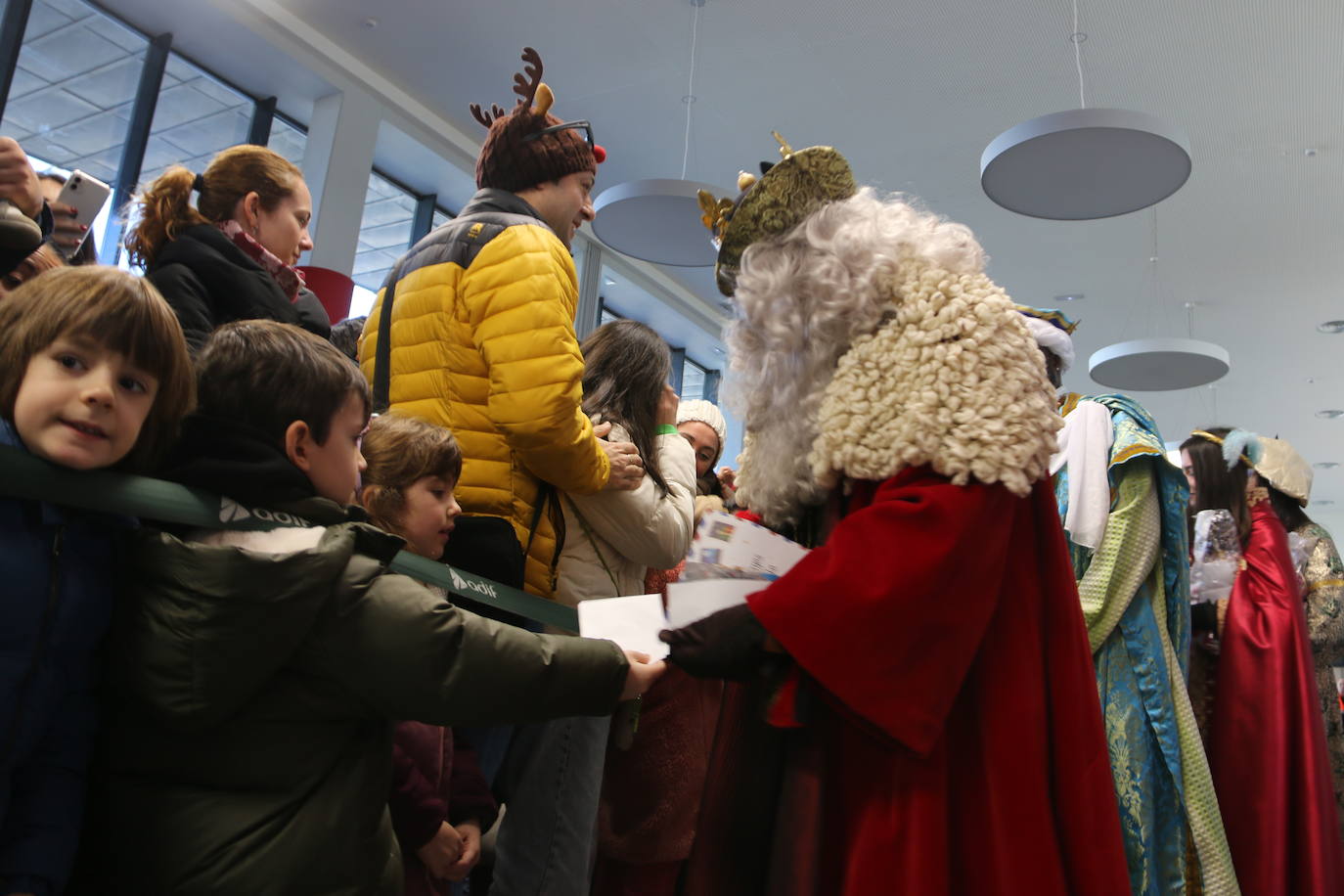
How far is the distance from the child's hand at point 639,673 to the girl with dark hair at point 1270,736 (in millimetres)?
2078

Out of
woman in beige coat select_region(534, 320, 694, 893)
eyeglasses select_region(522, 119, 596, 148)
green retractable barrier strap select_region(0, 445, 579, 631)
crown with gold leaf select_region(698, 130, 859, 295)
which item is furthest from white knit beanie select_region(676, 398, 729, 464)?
green retractable barrier strap select_region(0, 445, 579, 631)

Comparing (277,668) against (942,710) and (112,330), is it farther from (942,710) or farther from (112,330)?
(942,710)

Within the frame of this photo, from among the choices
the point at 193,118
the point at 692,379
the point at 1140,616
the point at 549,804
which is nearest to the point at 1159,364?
Answer: the point at 692,379

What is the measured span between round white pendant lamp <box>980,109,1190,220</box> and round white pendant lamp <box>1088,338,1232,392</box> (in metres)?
2.71

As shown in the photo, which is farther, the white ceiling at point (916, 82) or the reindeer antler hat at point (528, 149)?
the white ceiling at point (916, 82)

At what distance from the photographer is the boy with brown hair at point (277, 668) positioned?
3.62 ft

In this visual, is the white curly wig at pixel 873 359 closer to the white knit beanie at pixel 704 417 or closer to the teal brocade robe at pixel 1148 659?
the teal brocade robe at pixel 1148 659

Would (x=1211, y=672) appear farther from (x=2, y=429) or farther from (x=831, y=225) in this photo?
(x=2, y=429)

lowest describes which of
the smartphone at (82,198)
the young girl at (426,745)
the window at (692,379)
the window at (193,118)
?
the young girl at (426,745)

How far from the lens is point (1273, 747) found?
2.70 metres

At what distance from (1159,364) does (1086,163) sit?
12.1 ft

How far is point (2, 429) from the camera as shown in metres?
1.10

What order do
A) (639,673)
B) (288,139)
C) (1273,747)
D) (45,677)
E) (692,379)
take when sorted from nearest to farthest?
(45,677) → (639,673) → (1273,747) → (288,139) → (692,379)

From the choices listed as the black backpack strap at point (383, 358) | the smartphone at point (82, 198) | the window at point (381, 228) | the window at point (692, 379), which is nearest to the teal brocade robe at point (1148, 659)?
the black backpack strap at point (383, 358)
